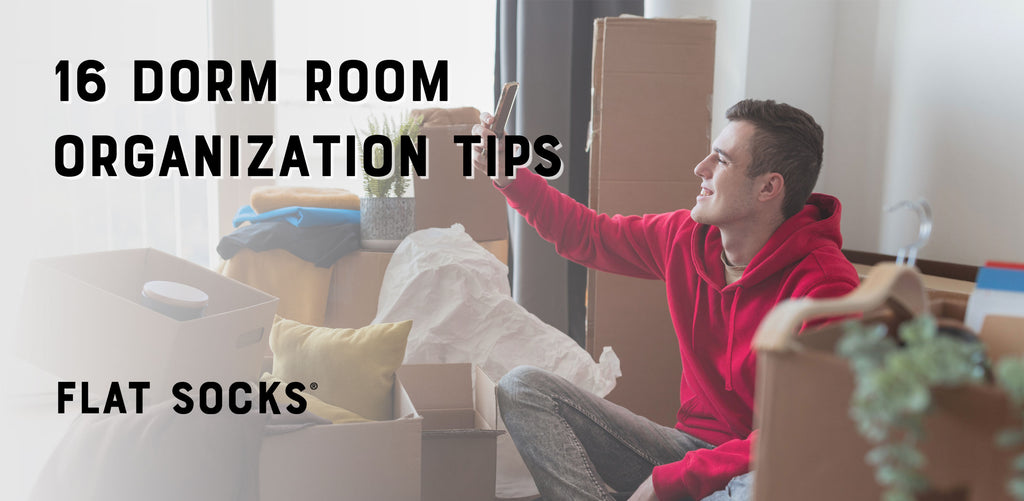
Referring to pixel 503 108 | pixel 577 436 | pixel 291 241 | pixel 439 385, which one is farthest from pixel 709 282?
pixel 291 241

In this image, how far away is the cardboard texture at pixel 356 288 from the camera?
2.06m

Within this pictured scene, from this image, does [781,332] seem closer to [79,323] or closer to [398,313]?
[79,323]

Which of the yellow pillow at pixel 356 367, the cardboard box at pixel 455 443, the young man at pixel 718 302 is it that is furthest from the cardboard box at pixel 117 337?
the young man at pixel 718 302

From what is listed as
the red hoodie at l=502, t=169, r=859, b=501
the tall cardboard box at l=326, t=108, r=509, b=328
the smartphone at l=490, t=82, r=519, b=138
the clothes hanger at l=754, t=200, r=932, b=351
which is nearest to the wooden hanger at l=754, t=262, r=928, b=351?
the clothes hanger at l=754, t=200, r=932, b=351

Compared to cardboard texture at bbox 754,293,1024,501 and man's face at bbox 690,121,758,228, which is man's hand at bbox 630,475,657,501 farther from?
cardboard texture at bbox 754,293,1024,501

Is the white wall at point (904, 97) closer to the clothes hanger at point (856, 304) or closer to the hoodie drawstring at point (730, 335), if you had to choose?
the hoodie drawstring at point (730, 335)

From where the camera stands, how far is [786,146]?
4.34 ft

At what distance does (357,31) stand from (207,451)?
6.03 ft

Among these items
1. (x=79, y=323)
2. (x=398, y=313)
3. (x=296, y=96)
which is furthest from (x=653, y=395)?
(x=296, y=96)

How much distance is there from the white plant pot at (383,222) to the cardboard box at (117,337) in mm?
749

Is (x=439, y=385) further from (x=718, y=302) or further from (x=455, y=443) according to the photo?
(x=718, y=302)

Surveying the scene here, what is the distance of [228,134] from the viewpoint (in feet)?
8.73

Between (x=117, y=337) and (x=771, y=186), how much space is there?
3.47ft

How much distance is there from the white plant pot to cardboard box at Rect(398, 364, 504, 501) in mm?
536
